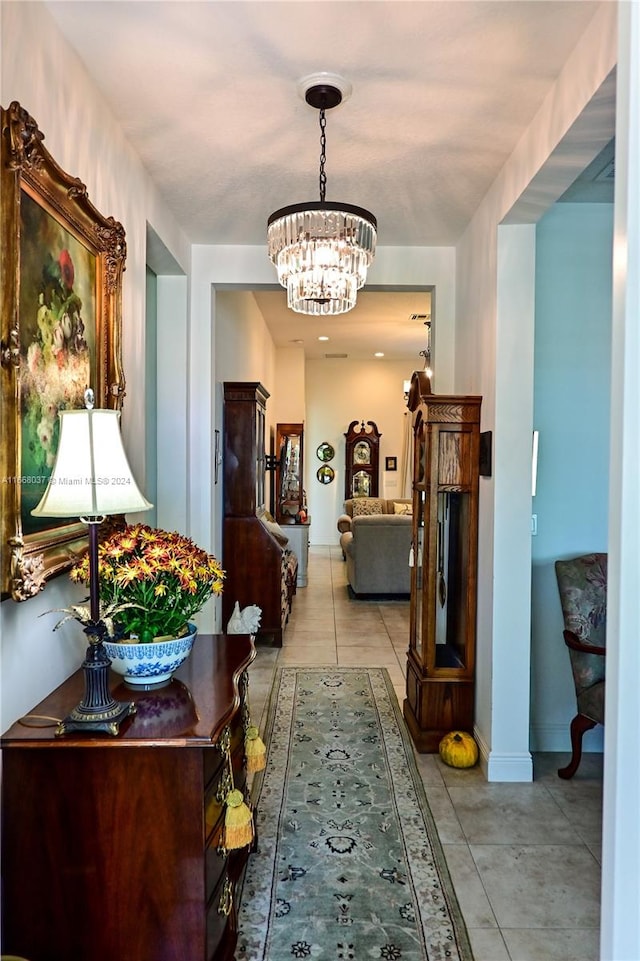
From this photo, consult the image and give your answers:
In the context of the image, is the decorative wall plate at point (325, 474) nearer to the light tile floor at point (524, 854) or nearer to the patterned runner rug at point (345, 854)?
the light tile floor at point (524, 854)

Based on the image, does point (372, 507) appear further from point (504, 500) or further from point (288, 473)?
point (504, 500)

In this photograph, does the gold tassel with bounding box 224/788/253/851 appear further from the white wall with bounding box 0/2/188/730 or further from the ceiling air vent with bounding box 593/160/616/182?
the ceiling air vent with bounding box 593/160/616/182

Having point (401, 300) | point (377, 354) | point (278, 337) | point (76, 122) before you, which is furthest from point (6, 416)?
point (377, 354)

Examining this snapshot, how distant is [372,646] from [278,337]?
4983mm

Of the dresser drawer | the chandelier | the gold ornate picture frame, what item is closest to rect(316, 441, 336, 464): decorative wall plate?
the chandelier

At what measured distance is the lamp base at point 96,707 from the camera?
57.4 inches

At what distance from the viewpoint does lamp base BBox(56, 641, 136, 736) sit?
1458mm

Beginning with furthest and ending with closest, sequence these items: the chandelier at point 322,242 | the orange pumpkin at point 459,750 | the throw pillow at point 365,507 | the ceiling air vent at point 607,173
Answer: the throw pillow at point 365,507, the orange pumpkin at point 459,750, the ceiling air vent at point 607,173, the chandelier at point 322,242

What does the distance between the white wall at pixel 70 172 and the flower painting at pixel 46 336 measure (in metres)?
0.18

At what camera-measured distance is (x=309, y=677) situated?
4254 millimetres

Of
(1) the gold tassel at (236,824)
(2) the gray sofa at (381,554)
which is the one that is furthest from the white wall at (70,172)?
(2) the gray sofa at (381,554)

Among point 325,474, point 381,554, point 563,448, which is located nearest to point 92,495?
point 563,448

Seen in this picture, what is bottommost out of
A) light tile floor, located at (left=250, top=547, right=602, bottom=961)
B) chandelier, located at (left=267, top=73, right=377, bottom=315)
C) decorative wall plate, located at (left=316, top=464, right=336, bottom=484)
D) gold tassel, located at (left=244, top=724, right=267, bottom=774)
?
light tile floor, located at (left=250, top=547, right=602, bottom=961)

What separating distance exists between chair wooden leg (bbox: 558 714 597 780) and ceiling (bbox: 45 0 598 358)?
264cm
